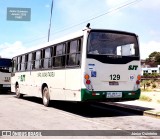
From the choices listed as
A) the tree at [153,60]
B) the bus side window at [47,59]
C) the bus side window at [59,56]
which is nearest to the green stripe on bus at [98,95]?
the bus side window at [59,56]

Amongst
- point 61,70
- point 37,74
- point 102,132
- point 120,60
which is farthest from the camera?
point 37,74

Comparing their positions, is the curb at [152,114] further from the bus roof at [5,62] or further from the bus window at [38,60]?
the bus roof at [5,62]

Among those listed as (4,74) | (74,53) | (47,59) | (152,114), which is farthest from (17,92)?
(152,114)

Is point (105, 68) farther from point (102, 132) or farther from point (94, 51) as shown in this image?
point (102, 132)

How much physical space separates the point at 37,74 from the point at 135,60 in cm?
584

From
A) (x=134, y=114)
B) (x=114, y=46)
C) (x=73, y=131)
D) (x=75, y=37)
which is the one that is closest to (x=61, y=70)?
(x=75, y=37)

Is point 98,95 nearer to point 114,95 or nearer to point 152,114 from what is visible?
point 114,95

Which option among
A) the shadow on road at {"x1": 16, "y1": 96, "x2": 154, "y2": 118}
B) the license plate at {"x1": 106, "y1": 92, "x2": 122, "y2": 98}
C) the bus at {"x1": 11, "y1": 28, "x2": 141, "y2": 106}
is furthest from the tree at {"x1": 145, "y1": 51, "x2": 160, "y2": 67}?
the license plate at {"x1": 106, "y1": 92, "x2": 122, "y2": 98}

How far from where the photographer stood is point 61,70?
12.5 metres

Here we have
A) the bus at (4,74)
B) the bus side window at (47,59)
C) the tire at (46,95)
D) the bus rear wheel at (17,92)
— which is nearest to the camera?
the bus side window at (47,59)

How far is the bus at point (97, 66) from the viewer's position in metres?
10.7

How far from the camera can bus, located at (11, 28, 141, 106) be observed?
1070cm

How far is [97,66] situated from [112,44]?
1040mm

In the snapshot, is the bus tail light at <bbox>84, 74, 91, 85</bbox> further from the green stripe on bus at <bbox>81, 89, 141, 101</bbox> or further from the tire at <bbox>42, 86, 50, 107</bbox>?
the tire at <bbox>42, 86, 50, 107</bbox>
